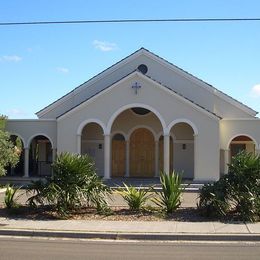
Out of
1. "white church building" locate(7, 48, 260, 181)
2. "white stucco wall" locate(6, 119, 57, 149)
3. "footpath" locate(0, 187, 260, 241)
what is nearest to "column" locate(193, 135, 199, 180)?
"white church building" locate(7, 48, 260, 181)

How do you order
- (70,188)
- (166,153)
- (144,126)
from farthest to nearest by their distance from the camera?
(144,126), (166,153), (70,188)

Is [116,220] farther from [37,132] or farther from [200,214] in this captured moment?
[37,132]

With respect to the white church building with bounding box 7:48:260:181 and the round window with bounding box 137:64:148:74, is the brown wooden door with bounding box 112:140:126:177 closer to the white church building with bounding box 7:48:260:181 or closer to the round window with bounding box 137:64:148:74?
the white church building with bounding box 7:48:260:181

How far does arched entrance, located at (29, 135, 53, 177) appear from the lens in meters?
35.2

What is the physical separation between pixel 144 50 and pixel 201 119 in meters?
6.60

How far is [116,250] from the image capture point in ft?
36.1

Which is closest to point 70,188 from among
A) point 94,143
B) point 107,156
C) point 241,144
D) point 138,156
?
point 107,156

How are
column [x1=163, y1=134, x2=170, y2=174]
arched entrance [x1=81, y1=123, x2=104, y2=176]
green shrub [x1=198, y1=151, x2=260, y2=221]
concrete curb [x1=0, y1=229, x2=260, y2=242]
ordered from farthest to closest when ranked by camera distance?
arched entrance [x1=81, y1=123, x2=104, y2=176]
column [x1=163, y1=134, x2=170, y2=174]
green shrub [x1=198, y1=151, x2=260, y2=221]
concrete curb [x1=0, y1=229, x2=260, y2=242]

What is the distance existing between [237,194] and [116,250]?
5.57 metres

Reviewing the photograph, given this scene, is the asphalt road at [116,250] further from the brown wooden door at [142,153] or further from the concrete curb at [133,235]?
the brown wooden door at [142,153]

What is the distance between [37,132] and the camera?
32.8 metres

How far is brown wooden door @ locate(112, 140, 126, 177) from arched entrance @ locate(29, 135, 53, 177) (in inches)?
179

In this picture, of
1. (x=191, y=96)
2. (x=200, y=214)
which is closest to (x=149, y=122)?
(x=191, y=96)

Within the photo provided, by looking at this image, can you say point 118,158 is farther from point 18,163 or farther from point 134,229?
point 134,229
